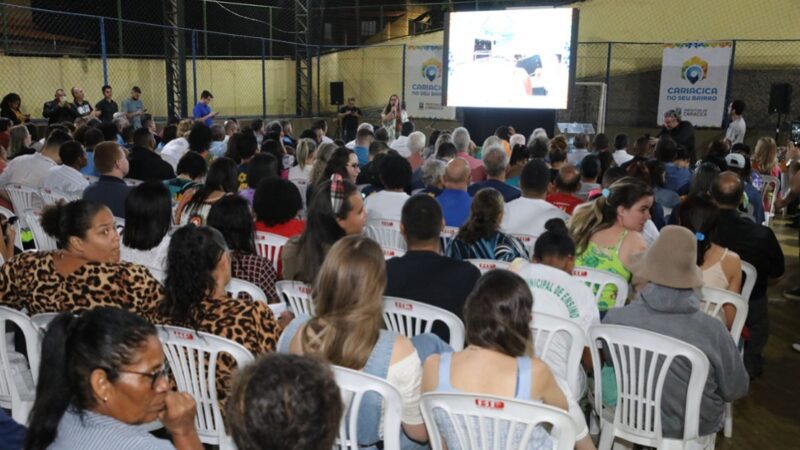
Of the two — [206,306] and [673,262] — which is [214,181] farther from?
[673,262]

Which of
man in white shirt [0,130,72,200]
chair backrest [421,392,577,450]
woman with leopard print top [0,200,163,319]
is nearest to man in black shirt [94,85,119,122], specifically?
man in white shirt [0,130,72,200]

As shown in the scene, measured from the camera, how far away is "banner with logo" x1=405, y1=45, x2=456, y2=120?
50.0 ft

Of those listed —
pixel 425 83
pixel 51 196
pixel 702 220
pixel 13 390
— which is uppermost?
pixel 425 83

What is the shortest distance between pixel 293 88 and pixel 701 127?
350 inches

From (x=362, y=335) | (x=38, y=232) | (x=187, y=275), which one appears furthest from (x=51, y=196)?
(x=362, y=335)

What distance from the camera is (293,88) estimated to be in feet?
55.2

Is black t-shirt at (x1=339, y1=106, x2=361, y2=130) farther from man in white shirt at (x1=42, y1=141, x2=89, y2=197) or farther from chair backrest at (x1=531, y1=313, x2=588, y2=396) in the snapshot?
chair backrest at (x1=531, y1=313, x2=588, y2=396)

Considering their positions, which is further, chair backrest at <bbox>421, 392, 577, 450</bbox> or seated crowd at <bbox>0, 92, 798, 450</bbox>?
chair backrest at <bbox>421, 392, 577, 450</bbox>

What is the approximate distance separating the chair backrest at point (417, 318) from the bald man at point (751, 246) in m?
2.34

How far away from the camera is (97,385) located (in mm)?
1641

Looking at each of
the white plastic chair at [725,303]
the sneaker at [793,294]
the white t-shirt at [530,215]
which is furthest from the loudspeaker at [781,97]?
the white plastic chair at [725,303]

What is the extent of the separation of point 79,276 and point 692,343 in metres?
2.40

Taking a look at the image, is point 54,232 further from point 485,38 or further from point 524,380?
point 485,38

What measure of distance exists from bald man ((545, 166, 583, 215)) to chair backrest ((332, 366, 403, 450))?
132 inches
